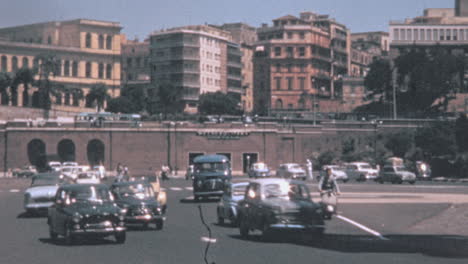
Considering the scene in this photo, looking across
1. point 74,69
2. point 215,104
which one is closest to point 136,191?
point 215,104

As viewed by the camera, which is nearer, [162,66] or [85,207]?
[85,207]

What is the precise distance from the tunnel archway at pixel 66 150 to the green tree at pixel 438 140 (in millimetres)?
44406

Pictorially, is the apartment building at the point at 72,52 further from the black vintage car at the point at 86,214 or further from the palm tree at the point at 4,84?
the black vintage car at the point at 86,214

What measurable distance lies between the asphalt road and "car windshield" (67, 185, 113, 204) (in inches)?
49.8

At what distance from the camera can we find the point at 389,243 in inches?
926

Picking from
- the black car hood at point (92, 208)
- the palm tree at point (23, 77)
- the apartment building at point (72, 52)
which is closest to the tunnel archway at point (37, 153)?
the palm tree at point (23, 77)

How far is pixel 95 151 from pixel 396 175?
5105 cm

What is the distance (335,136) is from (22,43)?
58.2 m

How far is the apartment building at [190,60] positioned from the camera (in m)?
150

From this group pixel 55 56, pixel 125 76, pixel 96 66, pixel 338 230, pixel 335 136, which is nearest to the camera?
pixel 338 230

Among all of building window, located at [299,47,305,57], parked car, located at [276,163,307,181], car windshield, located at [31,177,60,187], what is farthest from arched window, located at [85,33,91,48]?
car windshield, located at [31,177,60,187]

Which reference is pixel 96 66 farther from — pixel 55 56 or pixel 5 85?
pixel 5 85

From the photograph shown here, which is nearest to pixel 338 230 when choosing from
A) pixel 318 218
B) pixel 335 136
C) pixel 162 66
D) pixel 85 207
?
pixel 318 218

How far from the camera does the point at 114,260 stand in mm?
19656
